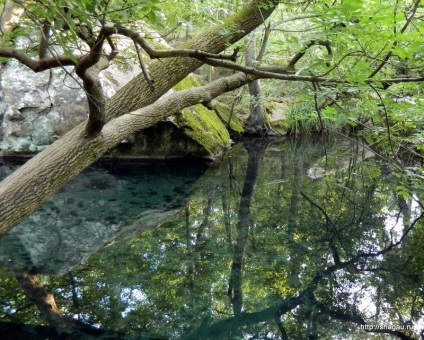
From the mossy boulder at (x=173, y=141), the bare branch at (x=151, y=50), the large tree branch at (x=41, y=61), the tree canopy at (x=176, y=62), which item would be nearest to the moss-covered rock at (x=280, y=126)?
the mossy boulder at (x=173, y=141)

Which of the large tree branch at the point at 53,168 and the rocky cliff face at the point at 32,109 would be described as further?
the rocky cliff face at the point at 32,109

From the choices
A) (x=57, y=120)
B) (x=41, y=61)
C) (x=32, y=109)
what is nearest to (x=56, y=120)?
(x=57, y=120)

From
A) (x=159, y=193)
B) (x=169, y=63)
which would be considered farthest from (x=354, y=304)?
(x=159, y=193)

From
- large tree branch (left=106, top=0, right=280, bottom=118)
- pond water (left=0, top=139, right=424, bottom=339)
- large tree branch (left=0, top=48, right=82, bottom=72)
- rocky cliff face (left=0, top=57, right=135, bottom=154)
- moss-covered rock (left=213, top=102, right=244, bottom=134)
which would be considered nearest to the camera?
large tree branch (left=0, top=48, right=82, bottom=72)

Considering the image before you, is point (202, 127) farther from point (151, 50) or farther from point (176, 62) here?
point (151, 50)

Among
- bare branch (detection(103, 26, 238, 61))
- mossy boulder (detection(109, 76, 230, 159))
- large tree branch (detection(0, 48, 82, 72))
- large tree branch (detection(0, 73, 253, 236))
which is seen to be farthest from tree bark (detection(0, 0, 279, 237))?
mossy boulder (detection(109, 76, 230, 159))

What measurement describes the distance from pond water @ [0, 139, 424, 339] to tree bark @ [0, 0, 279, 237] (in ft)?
3.62

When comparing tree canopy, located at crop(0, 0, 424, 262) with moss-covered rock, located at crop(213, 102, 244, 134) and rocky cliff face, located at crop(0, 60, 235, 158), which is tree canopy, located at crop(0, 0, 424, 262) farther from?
moss-covered rock, located at crop(213, 102, 244, 134)

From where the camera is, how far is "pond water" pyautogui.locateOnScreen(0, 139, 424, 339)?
364 cm

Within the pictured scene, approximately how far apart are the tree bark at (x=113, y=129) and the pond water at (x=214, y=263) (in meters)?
1.10

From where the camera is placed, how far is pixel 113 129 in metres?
3.80

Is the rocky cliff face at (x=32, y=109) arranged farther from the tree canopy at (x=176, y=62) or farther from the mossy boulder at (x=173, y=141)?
the tree canopy at (x=176, y=62)

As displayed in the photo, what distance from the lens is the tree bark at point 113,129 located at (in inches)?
122

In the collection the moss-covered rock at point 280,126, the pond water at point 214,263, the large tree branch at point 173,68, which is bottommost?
the moss-covered rock at point 280,126
